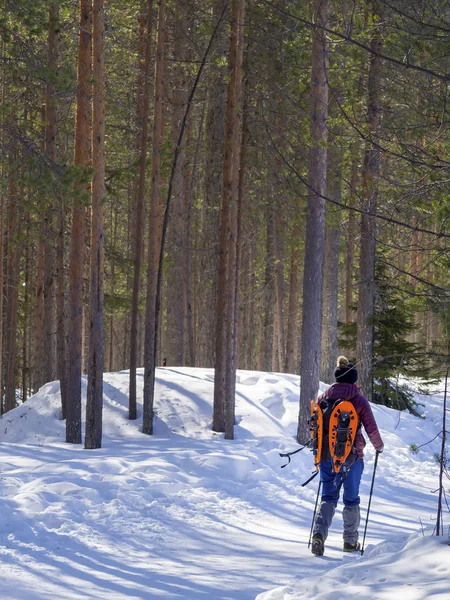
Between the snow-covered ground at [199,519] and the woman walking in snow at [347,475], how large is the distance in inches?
9.7

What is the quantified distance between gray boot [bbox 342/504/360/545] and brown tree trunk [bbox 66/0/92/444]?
7.60 metres

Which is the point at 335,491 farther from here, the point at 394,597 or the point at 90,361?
the point at 90,361

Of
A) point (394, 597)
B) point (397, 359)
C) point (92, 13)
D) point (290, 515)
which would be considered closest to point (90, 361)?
point (290, 515)

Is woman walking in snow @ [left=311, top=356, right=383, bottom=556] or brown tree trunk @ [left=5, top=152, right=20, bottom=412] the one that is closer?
woman walking in snow @ [left=311, top=356, right=383, bottom=556]

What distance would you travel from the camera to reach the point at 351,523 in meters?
8.12

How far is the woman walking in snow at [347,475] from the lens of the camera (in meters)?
8.09

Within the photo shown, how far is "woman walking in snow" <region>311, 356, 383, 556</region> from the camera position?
809 centimetres

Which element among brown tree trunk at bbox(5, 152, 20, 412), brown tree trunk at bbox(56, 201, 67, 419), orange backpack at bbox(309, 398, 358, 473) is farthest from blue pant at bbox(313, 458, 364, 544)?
brown tree trunk at bbox(5, 152, 20, 412)

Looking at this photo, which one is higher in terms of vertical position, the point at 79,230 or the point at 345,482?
the point at 79,230

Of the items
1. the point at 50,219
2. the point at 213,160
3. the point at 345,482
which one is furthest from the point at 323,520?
the point at 213,160

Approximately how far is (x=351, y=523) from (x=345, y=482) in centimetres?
43

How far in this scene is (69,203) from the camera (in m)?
14.0

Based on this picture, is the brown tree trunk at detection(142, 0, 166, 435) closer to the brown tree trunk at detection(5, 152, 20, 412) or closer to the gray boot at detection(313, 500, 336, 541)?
the gray boot at detection(313, 500, 336, 541)

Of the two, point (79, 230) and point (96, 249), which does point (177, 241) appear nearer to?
point (79, 230)
